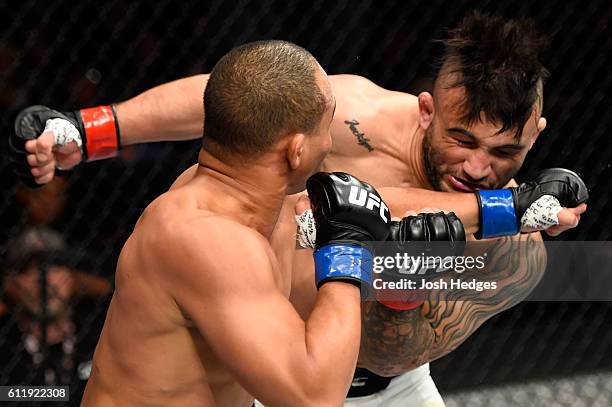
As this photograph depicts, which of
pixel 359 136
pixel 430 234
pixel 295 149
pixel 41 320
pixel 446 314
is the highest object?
pixel 295 149

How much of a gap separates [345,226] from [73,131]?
0.88 metres

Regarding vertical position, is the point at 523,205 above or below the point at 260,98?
below

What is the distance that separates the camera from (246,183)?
5.11 feet

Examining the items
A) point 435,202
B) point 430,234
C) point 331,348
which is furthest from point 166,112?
point 331,348

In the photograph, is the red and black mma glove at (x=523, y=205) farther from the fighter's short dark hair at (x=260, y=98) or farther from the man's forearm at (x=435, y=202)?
the fighter's short dark hair at (x=260, y=98)

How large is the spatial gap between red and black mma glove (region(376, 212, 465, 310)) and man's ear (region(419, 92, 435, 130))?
0.38 meters

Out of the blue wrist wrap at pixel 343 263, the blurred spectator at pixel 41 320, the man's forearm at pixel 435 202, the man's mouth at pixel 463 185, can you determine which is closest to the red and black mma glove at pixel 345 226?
the blue wrist wrap at pixel 343 263

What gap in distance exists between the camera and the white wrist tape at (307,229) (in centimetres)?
171

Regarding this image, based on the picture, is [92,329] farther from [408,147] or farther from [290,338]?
[290,338]

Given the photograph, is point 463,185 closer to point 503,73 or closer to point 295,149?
point 503,73

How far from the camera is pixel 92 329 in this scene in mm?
2822

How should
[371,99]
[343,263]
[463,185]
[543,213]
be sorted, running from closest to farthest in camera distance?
[343,263] → [543,213] → [463,185] → [371,99]

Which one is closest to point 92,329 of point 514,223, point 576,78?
point 514,223

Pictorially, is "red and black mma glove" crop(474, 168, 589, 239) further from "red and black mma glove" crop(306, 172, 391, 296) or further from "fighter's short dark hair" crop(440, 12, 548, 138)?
"red and black mma glove" crop(306, 172, 391, 296)
